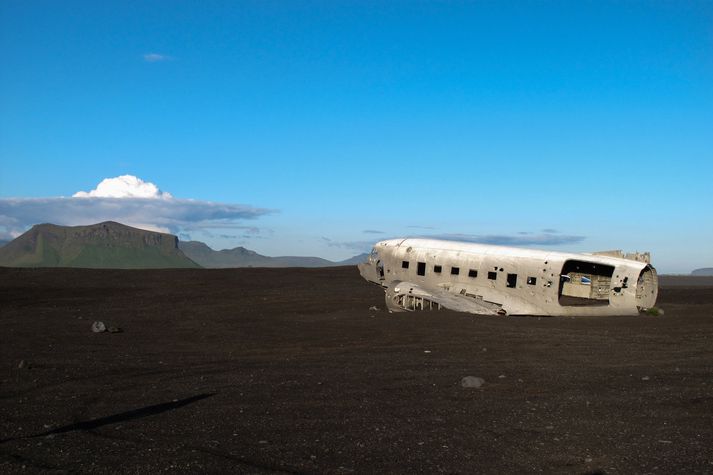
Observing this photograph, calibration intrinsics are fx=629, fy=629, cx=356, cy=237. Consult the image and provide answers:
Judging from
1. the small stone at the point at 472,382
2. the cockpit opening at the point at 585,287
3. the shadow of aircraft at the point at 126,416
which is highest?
the cockpit opening at the point at 585,287

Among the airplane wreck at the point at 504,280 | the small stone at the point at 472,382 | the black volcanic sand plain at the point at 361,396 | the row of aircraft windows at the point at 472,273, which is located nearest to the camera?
the black volcanic sand plain at the point at 361,396

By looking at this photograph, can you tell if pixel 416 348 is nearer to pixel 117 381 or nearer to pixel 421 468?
pixel 117 381

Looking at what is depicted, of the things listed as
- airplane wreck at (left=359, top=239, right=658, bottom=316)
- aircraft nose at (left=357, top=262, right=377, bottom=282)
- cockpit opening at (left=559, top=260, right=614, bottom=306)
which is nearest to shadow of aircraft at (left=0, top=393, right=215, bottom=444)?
airplane wreck at (left=359, top=239, right=658, bottom=316)

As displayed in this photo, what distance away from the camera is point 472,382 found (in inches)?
432

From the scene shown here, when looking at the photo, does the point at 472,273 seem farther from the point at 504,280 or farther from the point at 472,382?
the point at 472,382

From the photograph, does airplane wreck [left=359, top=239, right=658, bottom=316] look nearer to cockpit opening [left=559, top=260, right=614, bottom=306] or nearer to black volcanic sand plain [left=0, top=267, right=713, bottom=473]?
black volcanic sand plain [left=0, top=267, right=713, bottom=473]

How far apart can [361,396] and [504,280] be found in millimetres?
15597

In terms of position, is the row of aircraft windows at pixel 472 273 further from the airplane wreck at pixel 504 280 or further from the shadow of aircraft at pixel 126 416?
the shadow of aircraft at pixel 126 416

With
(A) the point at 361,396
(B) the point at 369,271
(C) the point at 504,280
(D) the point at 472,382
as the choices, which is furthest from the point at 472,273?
(A) the point at 361,396

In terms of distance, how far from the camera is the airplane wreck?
23.4 m

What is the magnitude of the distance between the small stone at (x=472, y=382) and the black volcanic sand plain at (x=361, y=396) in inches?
6.6

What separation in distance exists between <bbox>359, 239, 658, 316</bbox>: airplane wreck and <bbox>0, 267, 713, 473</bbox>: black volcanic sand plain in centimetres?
163

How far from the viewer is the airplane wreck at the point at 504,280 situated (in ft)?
76.8

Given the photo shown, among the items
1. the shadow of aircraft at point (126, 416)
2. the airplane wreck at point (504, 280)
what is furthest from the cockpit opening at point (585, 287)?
the shadow of aircraft at point (126, 416)
